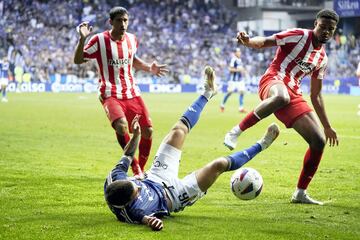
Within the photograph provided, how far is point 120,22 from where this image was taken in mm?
10156

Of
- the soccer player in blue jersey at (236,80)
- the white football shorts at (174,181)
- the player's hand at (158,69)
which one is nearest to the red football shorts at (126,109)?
the player's hand at (158,69)

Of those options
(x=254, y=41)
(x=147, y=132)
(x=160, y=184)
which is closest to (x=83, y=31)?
(x=147, y=132)

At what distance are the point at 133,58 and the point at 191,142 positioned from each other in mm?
6115

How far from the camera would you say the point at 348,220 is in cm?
772

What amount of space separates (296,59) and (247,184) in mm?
1947

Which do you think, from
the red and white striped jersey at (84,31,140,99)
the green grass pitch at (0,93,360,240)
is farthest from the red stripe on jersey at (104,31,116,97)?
the green grass pitch at (0,93,360,240)

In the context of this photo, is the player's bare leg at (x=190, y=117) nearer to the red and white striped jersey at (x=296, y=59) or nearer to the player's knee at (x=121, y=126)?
the red and white striped jersey at (x=296, y=59)

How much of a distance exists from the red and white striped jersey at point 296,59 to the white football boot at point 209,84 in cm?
82

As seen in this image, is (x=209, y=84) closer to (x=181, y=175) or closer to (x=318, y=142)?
(x=318, y=142)

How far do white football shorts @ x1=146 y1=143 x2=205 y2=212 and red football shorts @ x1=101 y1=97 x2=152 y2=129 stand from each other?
244cm

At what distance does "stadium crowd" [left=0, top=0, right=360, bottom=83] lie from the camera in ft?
151

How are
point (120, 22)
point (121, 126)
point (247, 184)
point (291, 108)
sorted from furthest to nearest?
1. point (120, 22)
2. point (121, 126)
3. point (291, 108)
4. point (247, 184)

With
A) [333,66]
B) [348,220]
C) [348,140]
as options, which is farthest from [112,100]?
[333,66]

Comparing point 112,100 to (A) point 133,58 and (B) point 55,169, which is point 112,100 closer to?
(A) point 133,58
